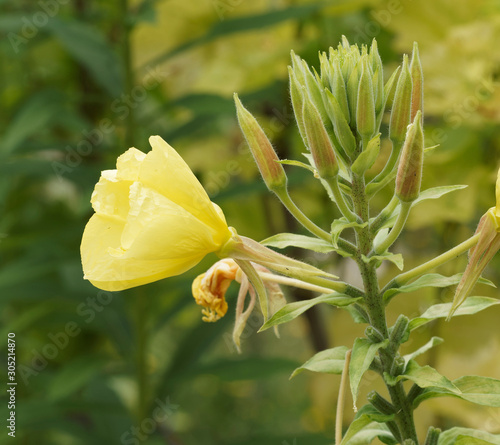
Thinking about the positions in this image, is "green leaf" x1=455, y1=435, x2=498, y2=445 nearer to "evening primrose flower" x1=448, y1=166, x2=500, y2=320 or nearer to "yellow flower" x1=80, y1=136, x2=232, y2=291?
"evening primrose flower" x1=448, y1=166, x2=500, y2=320

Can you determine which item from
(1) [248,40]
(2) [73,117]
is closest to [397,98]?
(2) [73,117]

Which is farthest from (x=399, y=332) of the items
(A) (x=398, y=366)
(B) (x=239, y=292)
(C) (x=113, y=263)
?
(C) (x=113, y=263)

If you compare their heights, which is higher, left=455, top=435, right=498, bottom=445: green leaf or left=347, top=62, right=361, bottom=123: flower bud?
left=347, top=62, right=361, bottom=123: flower bud

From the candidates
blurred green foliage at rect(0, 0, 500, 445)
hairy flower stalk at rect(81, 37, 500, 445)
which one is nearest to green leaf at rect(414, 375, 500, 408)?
hairy flower stalk at rect(81, 37, 500, 445)

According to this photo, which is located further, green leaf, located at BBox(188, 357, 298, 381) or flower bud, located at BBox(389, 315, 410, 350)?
green leaf, located at BBox(188, 357, 298, 381)

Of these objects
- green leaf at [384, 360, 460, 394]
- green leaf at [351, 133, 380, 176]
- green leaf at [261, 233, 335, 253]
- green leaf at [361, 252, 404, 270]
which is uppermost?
green leaf at [351, 133, 380, 176]

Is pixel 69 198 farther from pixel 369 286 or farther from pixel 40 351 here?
pixel 369 286

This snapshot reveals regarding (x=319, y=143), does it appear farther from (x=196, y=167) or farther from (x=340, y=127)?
(x=196, y=167)
